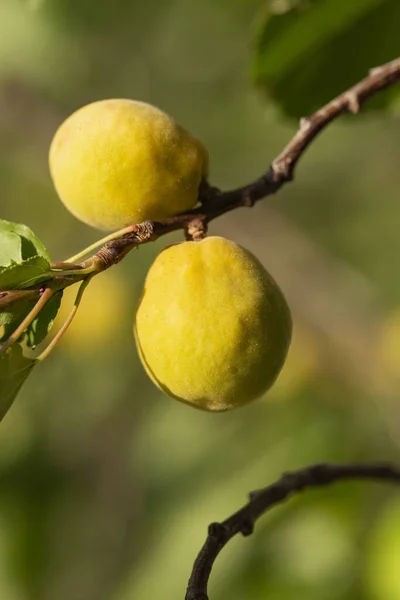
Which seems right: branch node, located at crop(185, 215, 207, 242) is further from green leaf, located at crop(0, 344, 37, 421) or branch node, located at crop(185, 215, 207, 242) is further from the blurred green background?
the blurred green background

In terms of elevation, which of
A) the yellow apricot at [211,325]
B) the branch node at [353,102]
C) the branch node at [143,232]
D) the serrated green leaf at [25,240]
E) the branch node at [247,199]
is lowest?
the yellow apricot at [211,325]

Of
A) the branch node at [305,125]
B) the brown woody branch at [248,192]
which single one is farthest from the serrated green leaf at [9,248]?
the branch node at [305,125]

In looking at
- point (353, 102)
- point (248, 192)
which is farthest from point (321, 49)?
point (248, 192)

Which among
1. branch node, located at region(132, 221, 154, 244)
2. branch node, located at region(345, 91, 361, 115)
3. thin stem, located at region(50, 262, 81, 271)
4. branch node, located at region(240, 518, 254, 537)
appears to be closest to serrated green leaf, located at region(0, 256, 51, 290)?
thin stem, located at region(50, 262, 81, 271)

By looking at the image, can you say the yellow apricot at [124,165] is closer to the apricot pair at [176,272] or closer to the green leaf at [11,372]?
the apricot pair at [176,272]

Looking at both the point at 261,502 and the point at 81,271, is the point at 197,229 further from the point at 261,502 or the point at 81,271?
the point at 261,502

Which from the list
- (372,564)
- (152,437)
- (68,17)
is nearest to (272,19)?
(68,17)

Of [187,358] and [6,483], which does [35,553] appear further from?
[187,358]
